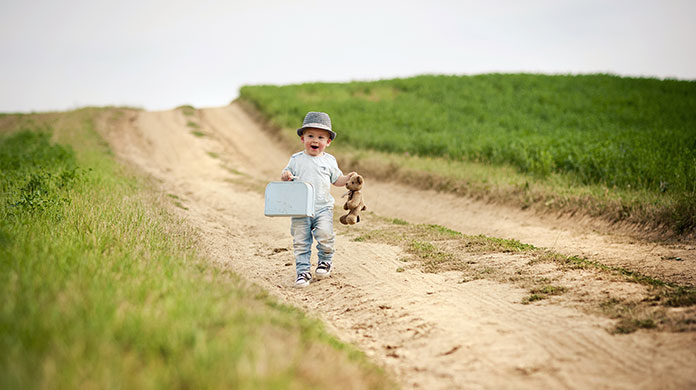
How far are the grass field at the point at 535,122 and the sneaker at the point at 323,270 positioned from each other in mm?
5555

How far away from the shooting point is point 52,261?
3729mm

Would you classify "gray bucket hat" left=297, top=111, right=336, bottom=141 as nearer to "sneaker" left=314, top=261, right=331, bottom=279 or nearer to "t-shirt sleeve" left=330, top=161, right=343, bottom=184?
"t-shirt sleeve" left=330, top=161, right=343, bottom=184

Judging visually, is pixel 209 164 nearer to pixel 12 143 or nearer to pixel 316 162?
pixel 12 143

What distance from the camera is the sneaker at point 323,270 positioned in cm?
580

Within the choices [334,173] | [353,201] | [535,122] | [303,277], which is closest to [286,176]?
[334,173]

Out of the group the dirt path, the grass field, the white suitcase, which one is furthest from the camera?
the grass field

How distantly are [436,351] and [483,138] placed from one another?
12773 millimetres

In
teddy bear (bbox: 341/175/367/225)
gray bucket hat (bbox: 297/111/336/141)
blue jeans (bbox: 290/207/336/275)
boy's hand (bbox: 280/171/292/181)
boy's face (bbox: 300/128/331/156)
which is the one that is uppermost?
gray bucket hat (bbox: 297/111/336/141)

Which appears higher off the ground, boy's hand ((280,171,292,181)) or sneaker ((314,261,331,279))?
boy's hand ((280,171,292,181))

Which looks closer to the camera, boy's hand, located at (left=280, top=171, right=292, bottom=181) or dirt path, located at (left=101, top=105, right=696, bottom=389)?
dirt path, located at (left=101, top=105, right=696, bottom=389)

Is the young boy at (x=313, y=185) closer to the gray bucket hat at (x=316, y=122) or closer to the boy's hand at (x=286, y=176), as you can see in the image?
the gray bucket hat at (x=316, y=122)

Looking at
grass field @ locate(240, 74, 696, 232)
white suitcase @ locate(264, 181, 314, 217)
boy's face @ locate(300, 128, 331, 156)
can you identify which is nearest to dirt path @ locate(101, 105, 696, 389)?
white suitcase @ locate(264, 181, 314, 217)

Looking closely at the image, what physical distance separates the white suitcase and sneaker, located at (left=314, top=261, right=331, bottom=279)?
93 centimetres

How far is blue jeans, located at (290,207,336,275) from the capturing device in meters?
5.62
